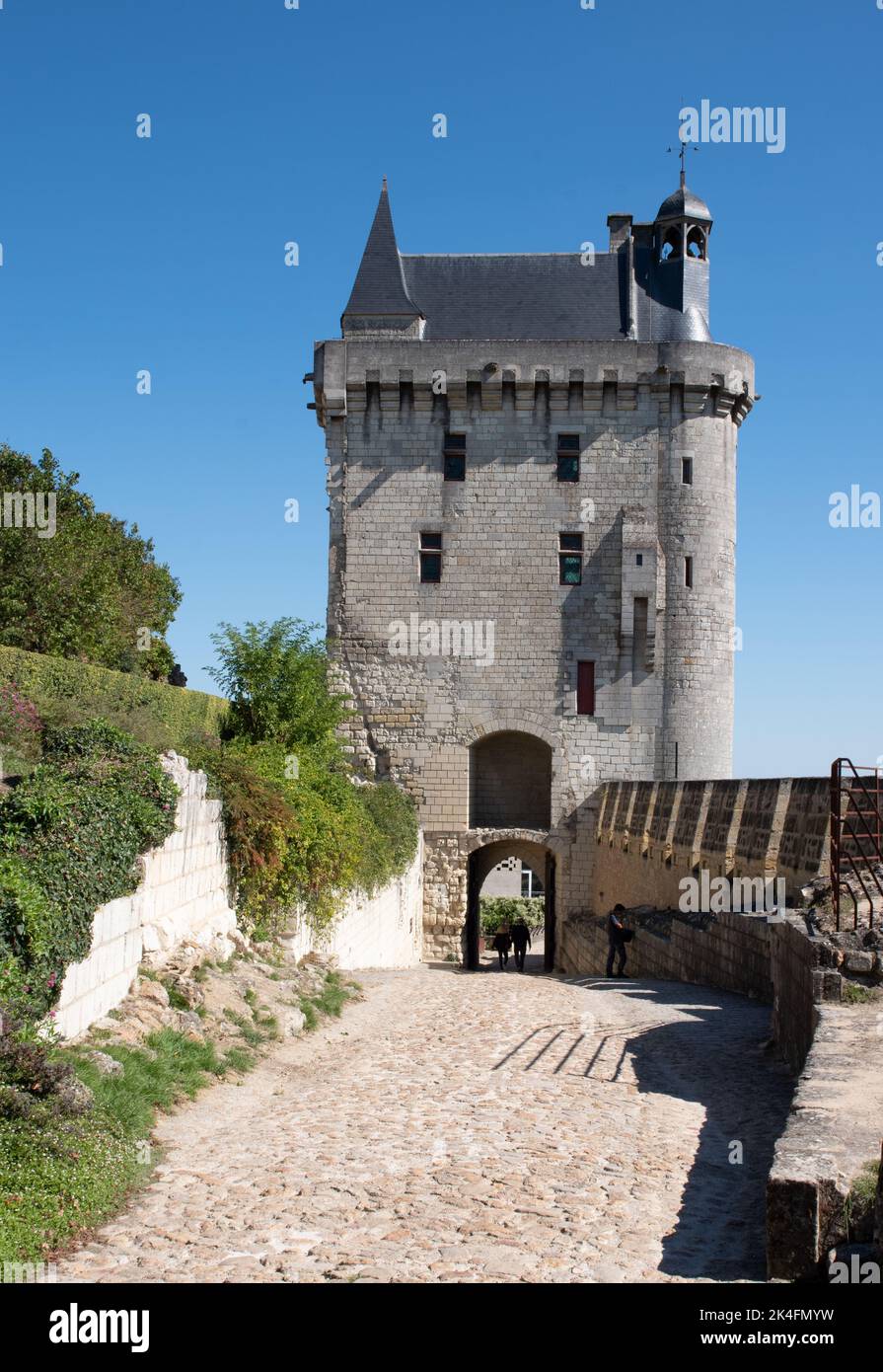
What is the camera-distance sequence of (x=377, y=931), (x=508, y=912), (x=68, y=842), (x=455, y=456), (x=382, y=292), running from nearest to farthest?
(x=68, y=842) < (x=377, y=931) < (x=455, y=456) < (x=382, y=292) < (x=508, y=912)

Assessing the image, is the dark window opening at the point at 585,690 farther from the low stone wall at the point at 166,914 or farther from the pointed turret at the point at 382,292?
the low stone wall at the point at 166,914

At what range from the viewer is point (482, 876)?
32906 mm

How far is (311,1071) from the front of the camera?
967 centimetres

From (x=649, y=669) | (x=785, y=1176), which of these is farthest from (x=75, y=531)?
(x=785, y=1176)

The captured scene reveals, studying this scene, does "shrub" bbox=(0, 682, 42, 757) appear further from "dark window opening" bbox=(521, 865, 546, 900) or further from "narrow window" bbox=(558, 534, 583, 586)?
"dark window opening" bbox=(521, 865, 546, 900)

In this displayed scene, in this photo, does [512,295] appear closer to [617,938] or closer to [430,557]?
[430,557]

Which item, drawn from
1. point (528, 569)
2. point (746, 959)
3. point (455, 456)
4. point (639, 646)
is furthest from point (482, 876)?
point (746, 959)

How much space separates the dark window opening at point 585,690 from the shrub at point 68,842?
731 inches

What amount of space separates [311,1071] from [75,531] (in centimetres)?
1900

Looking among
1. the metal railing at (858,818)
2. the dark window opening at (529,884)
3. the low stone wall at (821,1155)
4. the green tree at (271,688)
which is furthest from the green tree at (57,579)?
the dark window opening at (529,884)

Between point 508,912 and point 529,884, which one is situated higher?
point 508,912

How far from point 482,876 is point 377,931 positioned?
13.3 meters

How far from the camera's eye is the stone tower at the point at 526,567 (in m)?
27.9

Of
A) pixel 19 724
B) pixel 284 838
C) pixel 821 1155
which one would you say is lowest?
pixel 821 1155
